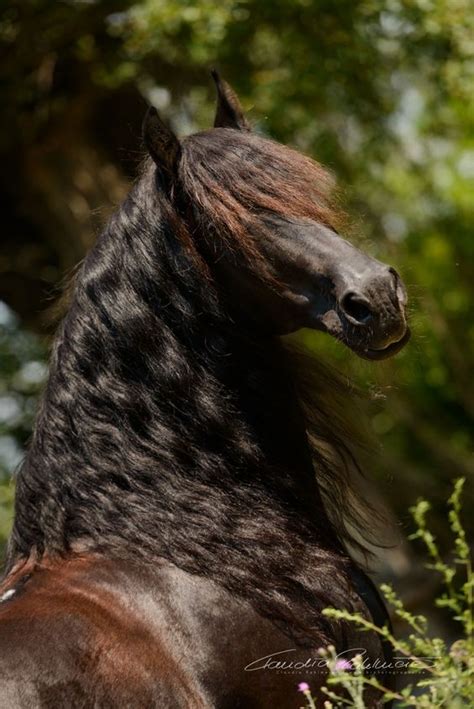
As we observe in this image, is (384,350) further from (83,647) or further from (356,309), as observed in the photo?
(83,647)

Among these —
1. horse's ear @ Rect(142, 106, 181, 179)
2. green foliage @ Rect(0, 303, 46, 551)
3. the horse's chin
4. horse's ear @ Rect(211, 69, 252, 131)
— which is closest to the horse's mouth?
the horse's chin

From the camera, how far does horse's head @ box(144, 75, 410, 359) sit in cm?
270

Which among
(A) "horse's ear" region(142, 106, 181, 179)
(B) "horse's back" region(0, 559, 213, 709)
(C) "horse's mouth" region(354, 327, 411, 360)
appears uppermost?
(A) "horse's ear" region(142, 106, 181, 179)

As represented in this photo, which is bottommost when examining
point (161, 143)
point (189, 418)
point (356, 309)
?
point (189, 418)

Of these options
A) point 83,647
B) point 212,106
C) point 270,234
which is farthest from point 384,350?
point 212,106

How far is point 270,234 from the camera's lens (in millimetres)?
2814

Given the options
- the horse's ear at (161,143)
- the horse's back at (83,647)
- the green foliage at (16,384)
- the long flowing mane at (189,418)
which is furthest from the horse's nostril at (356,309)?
the green foliage at (16,384)

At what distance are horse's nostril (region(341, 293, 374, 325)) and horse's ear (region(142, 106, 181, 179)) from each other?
1.98ft

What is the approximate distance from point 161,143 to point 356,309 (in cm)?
70

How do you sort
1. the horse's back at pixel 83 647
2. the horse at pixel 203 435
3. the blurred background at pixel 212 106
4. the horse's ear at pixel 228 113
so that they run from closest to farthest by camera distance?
the horse's back at pixel 83 647, the horse at pixel 203 435, the horse's ear at pixel 228 113, the blurred background at pixel 212 106

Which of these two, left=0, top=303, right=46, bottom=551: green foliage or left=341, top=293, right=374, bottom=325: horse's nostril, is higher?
left=341, top=293, right=374, bottom=325: horse's nostril

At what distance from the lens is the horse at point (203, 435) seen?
2600mm

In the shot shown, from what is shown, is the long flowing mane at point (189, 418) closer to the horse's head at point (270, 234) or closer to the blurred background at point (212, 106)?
the horse's head at point (270, 234)

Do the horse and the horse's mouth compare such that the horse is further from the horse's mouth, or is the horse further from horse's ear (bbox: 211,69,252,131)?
horse's ear (bbox: 211,69,252,131)
